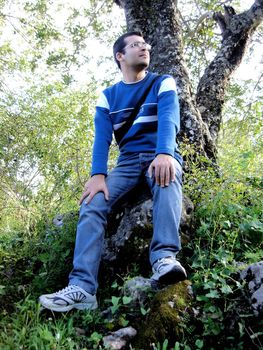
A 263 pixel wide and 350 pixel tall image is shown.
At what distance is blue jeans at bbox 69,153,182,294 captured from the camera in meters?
2.88

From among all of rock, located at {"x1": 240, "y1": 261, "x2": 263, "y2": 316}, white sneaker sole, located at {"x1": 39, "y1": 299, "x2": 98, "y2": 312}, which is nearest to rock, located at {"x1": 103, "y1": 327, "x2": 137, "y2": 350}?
white sneaker sole, located at {"x1": 39, "y1": 299, "x2": 98, "y2": 312}

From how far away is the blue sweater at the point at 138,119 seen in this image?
135 inches

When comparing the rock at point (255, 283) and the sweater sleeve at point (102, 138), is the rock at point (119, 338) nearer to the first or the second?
the rock at point (255, 283)

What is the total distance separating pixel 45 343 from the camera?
7.51ft

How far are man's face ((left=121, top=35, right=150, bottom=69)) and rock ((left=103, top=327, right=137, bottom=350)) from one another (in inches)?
94.0

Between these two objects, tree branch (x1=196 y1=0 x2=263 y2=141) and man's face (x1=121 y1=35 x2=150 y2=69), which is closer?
man's face (x1=121 y1=35 x2=150 y2=69)

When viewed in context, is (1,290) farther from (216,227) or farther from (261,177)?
(261,177)

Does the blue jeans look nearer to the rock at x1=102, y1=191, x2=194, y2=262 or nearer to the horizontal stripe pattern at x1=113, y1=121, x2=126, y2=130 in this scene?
the rock at x1=102, y1=191, x2=194, y2=262

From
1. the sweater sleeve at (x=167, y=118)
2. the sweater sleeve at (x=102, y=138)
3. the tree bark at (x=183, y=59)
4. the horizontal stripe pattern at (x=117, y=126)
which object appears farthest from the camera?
the tree bark at (x=183, y=59)

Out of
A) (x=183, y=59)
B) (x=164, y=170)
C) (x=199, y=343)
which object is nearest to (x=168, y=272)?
(x=199, y=343)

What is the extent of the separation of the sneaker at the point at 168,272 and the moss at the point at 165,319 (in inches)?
3.5

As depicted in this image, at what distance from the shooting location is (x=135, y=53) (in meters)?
3.88

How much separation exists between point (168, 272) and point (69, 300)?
26.3 inches

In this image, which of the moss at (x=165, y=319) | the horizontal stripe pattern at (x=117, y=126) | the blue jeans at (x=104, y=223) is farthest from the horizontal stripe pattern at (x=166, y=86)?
the moss at (x=165, y=319)
